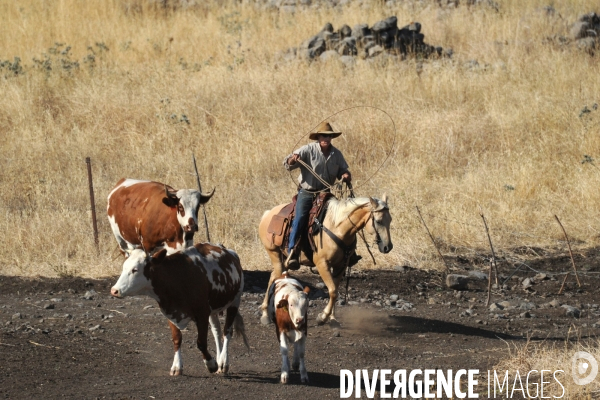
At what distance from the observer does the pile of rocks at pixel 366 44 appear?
24.7 meters

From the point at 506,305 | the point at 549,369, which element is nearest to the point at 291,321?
the point at 549,369

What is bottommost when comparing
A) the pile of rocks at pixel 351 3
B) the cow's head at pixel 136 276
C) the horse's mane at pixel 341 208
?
the horse's mane at pixel 341 208

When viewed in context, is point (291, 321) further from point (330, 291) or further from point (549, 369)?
point (549, 369)

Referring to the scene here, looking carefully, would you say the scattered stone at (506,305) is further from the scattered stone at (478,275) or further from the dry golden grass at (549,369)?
the dry golden grass at (549,369)

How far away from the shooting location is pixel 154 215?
458 inches

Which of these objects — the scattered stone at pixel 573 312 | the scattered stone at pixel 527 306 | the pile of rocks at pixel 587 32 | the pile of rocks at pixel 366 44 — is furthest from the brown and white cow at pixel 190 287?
the pile of rocks at pixel 587 32

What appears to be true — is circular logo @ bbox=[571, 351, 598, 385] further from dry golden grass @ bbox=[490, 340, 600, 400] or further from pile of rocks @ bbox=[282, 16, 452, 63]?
pile of rocks @ bbox=[282, 16, 452, 63]

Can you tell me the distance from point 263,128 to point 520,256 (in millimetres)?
7955

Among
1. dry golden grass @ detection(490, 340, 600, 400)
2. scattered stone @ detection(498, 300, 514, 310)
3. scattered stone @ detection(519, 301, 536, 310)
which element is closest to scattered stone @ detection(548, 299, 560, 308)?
scattered stone @ detection(519, 301, 536, 310)

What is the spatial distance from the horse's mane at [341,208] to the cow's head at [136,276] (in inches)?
129

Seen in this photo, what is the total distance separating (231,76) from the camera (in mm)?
23375

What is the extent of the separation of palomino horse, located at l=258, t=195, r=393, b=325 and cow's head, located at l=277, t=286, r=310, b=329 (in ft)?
7.30

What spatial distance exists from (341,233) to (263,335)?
159 cm

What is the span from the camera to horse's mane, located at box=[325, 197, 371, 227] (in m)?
10.9
